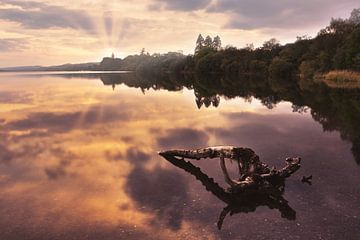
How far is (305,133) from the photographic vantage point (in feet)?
104

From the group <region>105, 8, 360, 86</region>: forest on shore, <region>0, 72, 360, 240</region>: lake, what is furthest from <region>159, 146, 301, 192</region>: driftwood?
<region>105, 8, 360, 86</region>: forest on shore

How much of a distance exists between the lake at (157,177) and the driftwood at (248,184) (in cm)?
30

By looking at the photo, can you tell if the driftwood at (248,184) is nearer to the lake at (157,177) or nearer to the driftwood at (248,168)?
the driftwood at (248,168)

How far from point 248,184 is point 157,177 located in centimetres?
526

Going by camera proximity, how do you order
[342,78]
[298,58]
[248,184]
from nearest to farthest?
[248,184] → [342,78] → [298,58]

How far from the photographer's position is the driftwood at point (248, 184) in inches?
636

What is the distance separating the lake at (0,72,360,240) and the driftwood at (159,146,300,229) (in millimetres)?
296

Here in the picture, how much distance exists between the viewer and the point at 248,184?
17.5 metres

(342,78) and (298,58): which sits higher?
(298,58)

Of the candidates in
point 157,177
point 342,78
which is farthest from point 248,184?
point 342,78

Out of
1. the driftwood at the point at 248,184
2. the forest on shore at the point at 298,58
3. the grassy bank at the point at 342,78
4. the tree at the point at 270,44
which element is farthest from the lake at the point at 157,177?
the tree at the point at 270,44

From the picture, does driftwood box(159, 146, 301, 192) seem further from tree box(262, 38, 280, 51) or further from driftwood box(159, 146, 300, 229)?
tree box(262, 38, 280, 51)

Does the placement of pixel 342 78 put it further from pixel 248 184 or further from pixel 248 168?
pixel 248 184

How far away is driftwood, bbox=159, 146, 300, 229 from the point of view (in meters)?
16.2
